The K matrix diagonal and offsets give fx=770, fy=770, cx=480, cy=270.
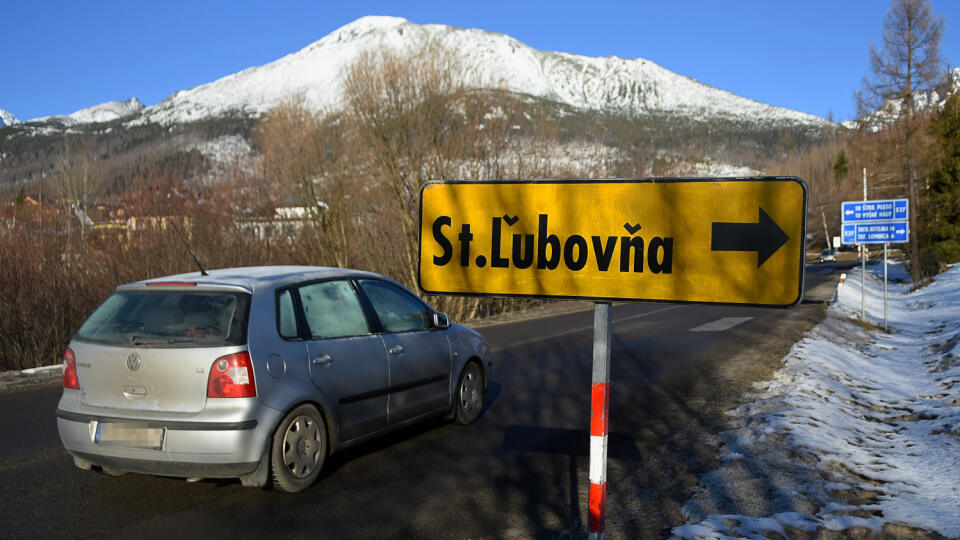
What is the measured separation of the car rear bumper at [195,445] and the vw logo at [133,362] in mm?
320

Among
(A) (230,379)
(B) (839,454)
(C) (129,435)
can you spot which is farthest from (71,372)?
(B) (839,454)

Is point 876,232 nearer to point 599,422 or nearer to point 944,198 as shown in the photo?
point 599,422

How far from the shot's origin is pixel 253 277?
5.77 metres

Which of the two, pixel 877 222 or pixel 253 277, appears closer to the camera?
pixel 253 277

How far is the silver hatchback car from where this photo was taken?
5078mm

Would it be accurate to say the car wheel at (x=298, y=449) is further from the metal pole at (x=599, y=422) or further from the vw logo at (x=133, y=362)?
the metal pole at (x=599, y=422)

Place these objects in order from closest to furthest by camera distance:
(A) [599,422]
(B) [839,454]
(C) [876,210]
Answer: (A) [599,422]
(B) [839,454]
(C) [876,210]

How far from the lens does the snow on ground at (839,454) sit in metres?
4.62

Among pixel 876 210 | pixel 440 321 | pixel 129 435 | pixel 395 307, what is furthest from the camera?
pixel 876 210

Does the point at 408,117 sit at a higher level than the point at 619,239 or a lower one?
higher

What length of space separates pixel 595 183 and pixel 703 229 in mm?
504

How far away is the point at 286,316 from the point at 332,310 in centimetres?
53

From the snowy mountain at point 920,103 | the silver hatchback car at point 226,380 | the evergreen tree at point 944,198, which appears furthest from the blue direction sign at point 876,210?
the snowy mountain at point 920,103

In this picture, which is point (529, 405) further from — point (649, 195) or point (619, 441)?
point (649, 195)
